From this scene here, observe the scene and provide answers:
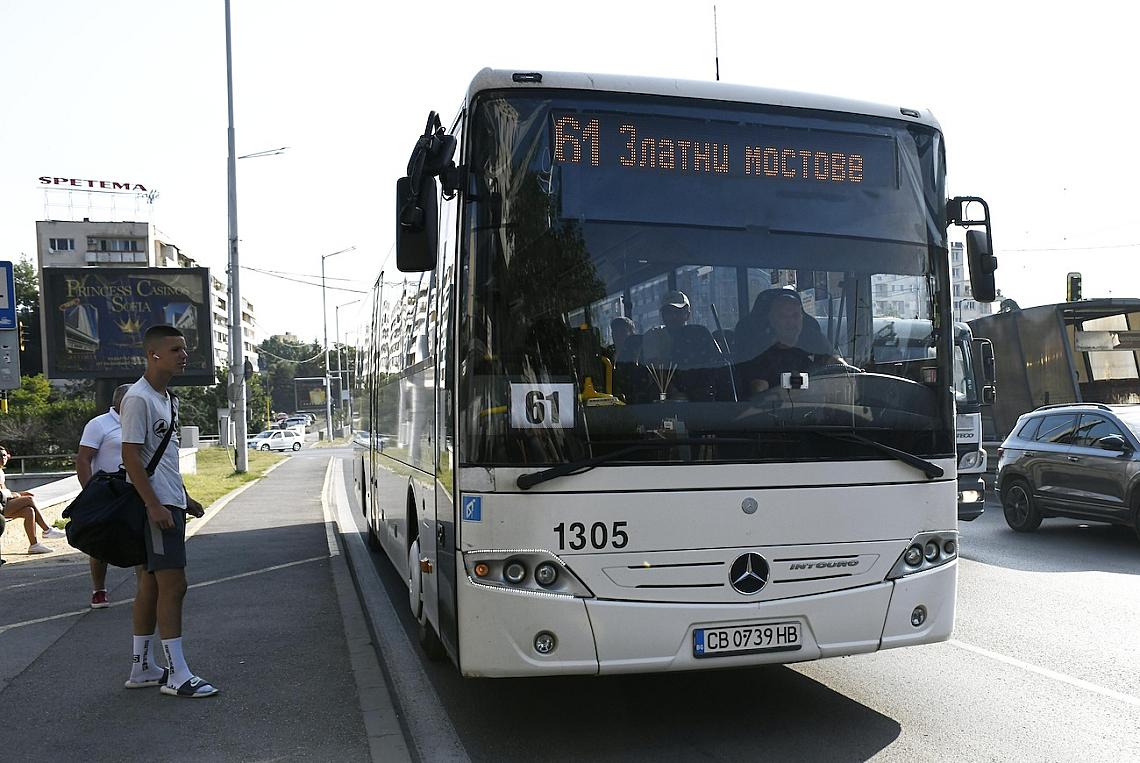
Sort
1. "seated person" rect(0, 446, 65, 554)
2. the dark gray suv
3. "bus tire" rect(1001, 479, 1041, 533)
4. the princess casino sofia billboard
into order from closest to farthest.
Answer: the dark gray suv
"seated person" rect(0, 446, 65, 554)
"bus tire" rect(1001, 479, 1041, 533)
the princess casino sofia billboard

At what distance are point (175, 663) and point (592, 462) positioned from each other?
302 centimetres

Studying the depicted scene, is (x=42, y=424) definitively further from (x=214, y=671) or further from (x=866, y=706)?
(x=866, y=706)

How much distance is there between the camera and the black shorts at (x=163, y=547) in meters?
6.16

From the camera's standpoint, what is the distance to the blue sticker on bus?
512 cm

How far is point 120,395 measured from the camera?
869 cm

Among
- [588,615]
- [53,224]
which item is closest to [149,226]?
[53,224]

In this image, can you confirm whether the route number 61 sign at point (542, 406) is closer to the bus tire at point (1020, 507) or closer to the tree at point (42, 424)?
the bus tire at point (1020, 507)

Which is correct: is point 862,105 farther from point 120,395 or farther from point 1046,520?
point 1046,520

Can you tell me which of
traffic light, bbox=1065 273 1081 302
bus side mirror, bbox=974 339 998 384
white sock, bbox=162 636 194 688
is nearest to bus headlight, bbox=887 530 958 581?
white sock, bbox=162 636 194 688

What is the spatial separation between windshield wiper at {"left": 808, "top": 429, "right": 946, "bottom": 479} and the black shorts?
360 cm

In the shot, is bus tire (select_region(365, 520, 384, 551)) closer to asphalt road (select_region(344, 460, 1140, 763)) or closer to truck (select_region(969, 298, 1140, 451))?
asphalt road (select_region(344, 460, 1140, 763))

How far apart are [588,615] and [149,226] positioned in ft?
360

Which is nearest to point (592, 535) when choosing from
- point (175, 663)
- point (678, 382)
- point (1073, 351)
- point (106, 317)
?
point (678, 382)

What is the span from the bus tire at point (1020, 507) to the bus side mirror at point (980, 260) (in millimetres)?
8618
